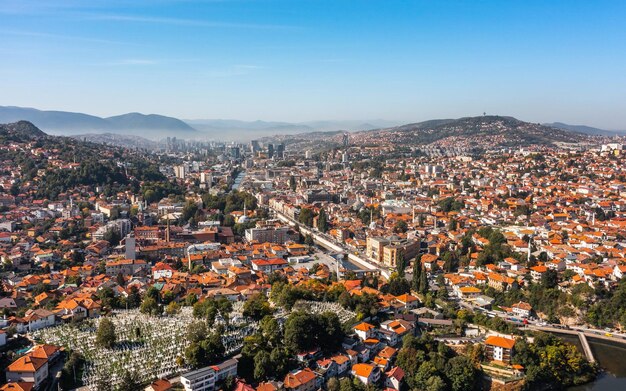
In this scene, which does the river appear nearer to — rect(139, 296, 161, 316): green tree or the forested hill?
rect(139, 296, 161, 316): green tree

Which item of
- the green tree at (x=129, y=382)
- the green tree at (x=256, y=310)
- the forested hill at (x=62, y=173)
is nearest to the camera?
the green tree at (x=129, y=382)

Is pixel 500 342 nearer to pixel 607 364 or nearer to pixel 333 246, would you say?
pixel 607 364

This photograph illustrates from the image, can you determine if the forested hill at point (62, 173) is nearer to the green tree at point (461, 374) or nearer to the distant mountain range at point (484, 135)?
the green tree at point (461, 374)

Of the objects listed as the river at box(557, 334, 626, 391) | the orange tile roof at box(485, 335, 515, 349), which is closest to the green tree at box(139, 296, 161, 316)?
the orange tile roof at box(485, 335, 515, 349)

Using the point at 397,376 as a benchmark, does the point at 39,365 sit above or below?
above

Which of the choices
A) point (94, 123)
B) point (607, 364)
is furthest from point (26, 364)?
point (94, 123)

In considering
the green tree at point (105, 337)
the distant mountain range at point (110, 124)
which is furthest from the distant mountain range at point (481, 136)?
the distant mountain range at point (110, 124)

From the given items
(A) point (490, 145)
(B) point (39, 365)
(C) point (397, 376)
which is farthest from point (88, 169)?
(A) point (490, 145)

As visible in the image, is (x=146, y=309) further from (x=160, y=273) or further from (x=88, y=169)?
(x=88, y=169)
